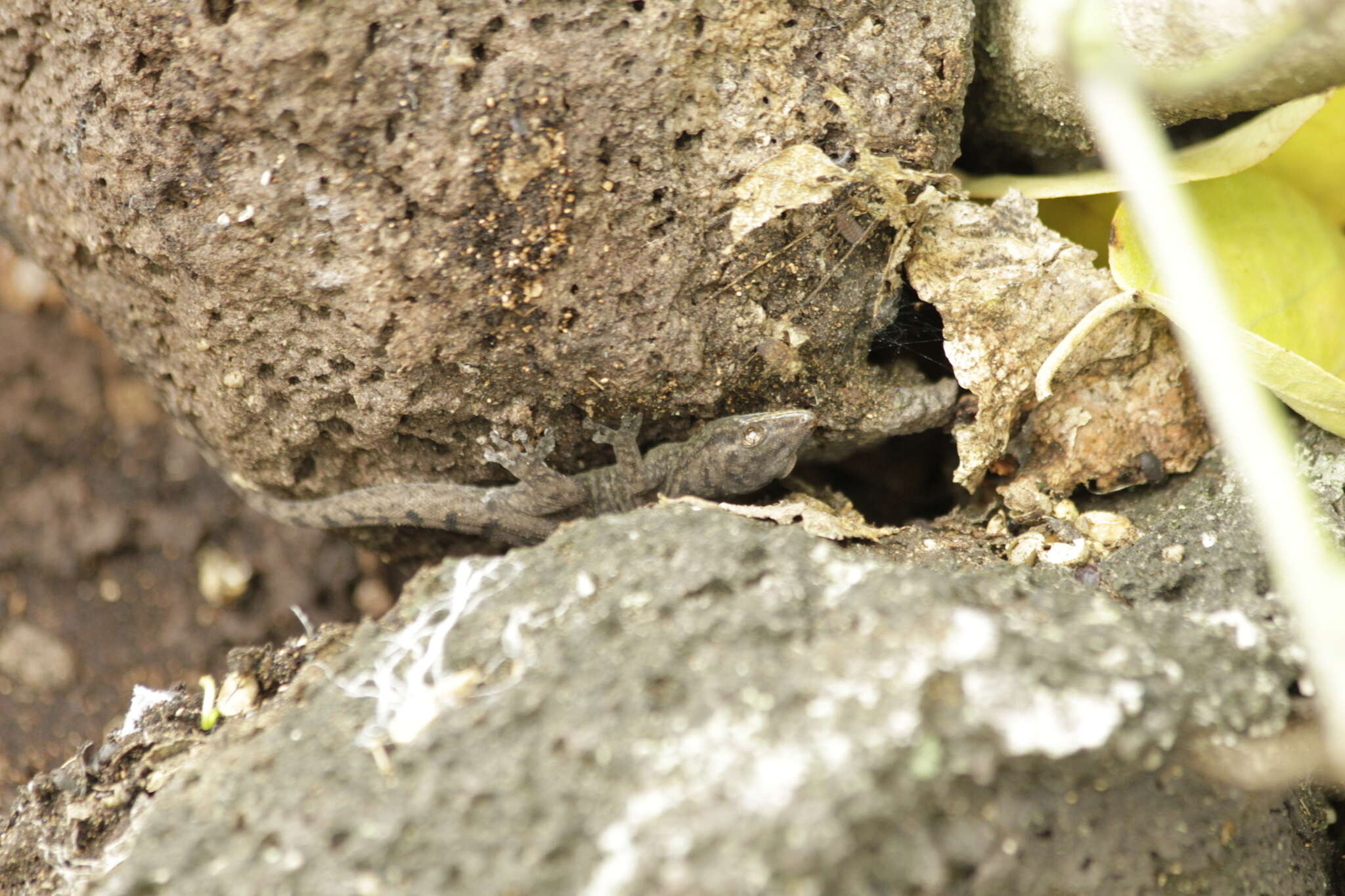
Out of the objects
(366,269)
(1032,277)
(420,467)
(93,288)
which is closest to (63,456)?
(93,288)

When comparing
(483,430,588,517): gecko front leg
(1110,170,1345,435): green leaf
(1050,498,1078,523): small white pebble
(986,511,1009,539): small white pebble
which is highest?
(483,430,588,517): gecko front leg

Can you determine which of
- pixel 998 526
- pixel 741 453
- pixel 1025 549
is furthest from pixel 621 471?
pixel 1025 549

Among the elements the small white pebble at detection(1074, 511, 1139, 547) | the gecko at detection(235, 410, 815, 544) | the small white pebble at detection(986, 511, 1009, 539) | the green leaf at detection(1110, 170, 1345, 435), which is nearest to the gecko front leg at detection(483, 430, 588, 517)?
the gecko at detection(235, 410, 815, 544)

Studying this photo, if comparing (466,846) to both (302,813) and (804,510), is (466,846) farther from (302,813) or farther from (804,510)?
(804,510)

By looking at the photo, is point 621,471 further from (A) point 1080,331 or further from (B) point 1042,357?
(A) point 1080,331

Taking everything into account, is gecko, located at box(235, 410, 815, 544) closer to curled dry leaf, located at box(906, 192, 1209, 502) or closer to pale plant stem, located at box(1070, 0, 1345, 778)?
curled dry leaf, located at box(906, 192, 1209, 502)

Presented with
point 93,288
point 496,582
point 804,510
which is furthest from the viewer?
point 93,288

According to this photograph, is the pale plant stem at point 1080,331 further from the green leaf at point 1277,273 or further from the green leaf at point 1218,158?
the green leaf at point 1218,158
